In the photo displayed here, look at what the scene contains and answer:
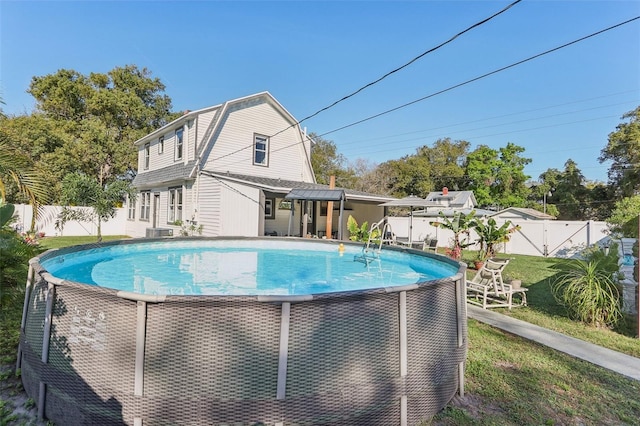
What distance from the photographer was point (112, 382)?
2.69m

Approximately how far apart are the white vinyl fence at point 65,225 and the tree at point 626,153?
38924mm

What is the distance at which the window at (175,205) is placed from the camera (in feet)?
57.9

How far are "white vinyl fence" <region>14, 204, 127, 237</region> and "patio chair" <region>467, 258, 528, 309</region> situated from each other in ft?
75.9

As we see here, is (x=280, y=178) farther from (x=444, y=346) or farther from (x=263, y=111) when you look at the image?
(x=444, y=346)

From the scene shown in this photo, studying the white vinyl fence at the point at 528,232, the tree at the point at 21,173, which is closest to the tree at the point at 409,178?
Answer: the white vinyl fence at the point at 528,232

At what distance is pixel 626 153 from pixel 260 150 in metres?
30.7

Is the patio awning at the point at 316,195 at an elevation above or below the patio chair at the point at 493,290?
above

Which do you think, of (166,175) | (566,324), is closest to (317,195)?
(166,175)

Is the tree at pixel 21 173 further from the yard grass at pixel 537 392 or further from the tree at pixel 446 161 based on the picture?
the tree at pixel 446 161

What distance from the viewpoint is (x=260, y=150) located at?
59.5 ft

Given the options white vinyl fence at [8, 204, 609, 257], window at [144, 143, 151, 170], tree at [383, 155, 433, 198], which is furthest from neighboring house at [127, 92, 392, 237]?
tree at [383, 155, 433, 198]

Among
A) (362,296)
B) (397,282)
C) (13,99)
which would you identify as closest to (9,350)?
(362,296)

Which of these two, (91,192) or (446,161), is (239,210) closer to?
(91,192)

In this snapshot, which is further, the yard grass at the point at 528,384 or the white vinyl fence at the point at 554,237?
the white vinyl fence at the point at 554,237
